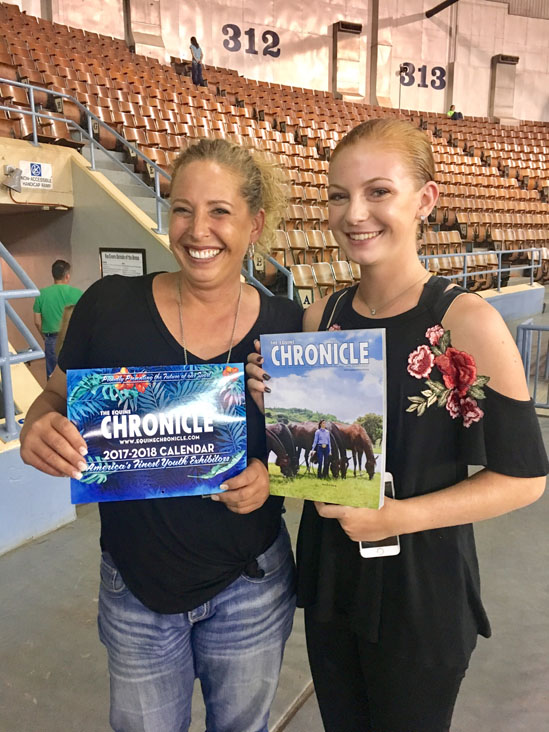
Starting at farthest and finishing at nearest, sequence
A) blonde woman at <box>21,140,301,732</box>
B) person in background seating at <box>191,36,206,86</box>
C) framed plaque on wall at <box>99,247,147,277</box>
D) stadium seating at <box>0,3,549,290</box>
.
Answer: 1. person in background seating at <box>191,36,206,86</box>
2. stadium seating at <box>0,3,549,290</box>
3. framed plaque on wall at <box>99,247,147,277</box>
4. blonde woman at <box>21,140,301,732</box>

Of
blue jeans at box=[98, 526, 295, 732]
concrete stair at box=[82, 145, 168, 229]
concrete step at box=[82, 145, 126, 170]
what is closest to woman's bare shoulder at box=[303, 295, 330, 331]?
blue jeans at box=[98, 526, 295, 732]

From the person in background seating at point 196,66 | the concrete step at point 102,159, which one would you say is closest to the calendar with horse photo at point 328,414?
the concrete step at point 102,159

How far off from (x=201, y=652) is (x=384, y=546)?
451mm

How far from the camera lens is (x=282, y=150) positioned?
31.3 feet

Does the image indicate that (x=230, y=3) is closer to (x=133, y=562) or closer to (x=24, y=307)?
(x=24, y=307)

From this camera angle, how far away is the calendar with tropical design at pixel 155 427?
93cm

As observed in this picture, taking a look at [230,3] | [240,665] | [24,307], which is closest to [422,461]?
[240,665]

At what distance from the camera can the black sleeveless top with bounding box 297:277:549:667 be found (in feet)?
2.96

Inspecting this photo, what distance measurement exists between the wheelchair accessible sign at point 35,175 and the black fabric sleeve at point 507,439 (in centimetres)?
560

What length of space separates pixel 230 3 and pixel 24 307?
11.0 metres

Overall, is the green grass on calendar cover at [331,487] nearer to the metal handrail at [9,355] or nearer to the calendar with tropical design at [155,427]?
the calendar with tropical design at [155,427]

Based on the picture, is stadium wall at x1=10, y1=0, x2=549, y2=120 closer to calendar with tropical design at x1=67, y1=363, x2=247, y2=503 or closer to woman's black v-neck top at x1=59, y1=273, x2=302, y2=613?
woman's black v-neck top at x1=59, y1=273, x2=302, y2=613

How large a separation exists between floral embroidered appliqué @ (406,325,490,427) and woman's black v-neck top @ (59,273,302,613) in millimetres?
306

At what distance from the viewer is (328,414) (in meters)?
0.89
